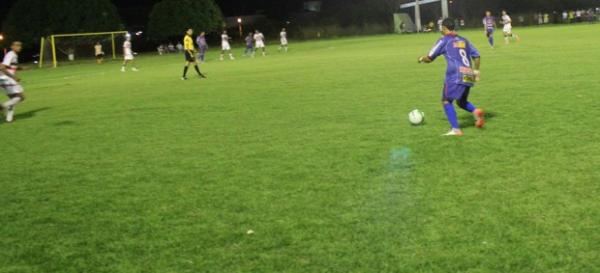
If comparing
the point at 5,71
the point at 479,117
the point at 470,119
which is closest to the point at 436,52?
the point at 479,117

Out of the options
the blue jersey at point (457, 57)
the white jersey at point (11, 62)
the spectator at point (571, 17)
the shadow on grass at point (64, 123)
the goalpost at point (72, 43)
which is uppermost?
the spectator at point (571, 17)

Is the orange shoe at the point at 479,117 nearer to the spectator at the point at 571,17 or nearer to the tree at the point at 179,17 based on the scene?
the tree at the point at 179,17

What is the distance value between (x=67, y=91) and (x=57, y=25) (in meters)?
38.6

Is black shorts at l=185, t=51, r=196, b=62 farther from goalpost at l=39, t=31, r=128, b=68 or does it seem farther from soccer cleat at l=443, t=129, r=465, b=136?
goalpost at l=39, t=31, r=128, b=68

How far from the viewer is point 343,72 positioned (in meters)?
23.0

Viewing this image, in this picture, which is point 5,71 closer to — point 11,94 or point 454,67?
point 11,94

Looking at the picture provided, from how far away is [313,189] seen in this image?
6762 millimetres

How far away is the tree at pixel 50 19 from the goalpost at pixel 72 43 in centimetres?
575

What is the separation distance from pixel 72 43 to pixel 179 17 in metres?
18.1

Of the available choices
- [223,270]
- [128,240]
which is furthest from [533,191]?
[128,240]

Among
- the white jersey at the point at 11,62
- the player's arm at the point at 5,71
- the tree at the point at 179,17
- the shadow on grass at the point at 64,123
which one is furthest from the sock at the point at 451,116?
the tree at the point at 179,17

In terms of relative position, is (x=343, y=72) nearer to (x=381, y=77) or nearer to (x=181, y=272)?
(x=381, y=77)

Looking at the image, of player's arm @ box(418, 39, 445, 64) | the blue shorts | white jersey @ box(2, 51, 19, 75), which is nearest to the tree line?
white jersey @ box(2, 51, 19, 75)

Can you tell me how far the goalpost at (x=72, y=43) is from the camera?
4809 cm
